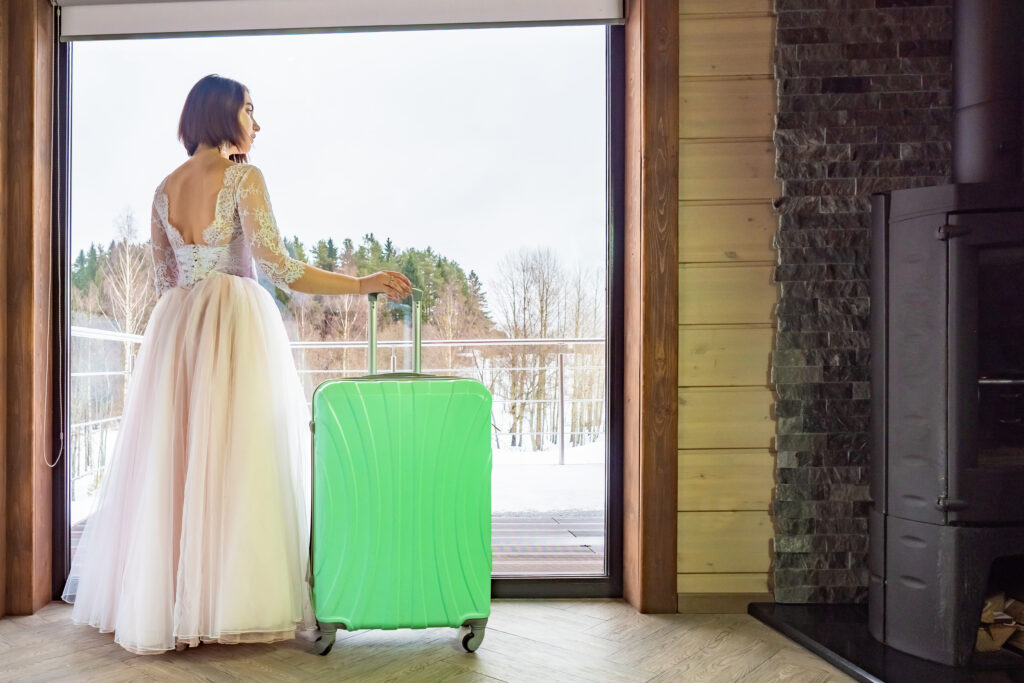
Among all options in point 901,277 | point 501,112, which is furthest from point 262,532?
point 901,277

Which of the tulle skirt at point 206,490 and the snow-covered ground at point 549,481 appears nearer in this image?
the tulle skirt at point 206,490

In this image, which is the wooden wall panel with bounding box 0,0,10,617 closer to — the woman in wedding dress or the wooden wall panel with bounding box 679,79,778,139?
the woman in wedding dress

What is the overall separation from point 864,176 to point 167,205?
194 centimetres

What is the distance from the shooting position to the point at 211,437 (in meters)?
1.72

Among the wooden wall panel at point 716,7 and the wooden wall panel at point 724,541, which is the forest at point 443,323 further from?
the wooden wall panel at point 716,7

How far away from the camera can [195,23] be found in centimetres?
211

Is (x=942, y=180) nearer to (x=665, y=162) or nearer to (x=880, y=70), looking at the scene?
(x=880, y=70)

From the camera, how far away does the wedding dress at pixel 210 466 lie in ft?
5.47

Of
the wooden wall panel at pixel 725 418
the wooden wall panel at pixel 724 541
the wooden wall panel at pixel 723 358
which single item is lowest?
the wooden wall panel at pixel 724 541

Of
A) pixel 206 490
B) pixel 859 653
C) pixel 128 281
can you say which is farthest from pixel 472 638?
pixel 128 281

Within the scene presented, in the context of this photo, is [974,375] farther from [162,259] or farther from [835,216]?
[162,259]

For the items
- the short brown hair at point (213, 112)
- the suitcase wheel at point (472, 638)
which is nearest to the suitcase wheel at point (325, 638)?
the suitcase wheel at point (472, 638)

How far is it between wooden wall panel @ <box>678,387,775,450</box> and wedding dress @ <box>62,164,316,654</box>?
3.53 feet

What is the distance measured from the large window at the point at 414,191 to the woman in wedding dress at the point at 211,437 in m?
0.36
